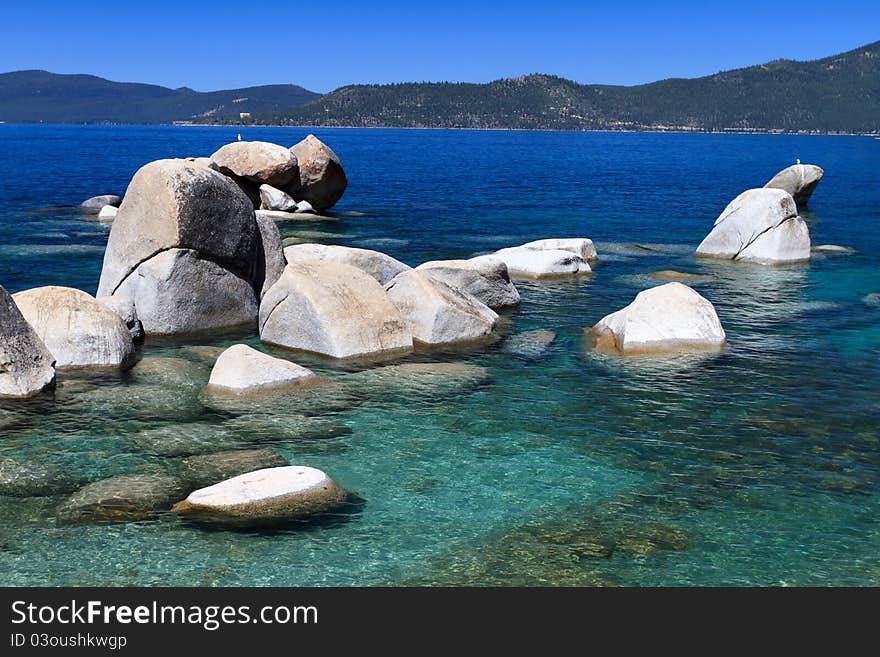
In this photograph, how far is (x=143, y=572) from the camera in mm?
9461

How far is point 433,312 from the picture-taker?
18.6 metres

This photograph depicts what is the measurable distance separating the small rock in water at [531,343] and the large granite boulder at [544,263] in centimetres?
679

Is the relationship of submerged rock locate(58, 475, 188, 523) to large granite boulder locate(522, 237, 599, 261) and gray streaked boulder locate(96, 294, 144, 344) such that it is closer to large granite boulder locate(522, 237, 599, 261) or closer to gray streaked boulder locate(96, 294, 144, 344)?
gray streaked boulder locate(96, 294, 144, 344)

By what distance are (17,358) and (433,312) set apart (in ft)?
24.2

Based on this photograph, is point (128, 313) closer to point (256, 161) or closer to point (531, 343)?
point (531, 343)

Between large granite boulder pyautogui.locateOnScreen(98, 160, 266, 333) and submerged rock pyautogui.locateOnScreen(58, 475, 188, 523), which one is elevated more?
large granite boulder pyautogui.locateOnScreen(98, 160, 266, 333)

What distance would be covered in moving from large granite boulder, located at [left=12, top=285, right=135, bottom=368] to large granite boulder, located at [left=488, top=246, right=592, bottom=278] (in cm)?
1259

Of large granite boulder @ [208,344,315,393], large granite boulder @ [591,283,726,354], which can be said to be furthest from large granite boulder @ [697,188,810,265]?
large granite boulder @ [208,344,315,393]

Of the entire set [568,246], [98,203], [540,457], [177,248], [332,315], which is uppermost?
[177,248]

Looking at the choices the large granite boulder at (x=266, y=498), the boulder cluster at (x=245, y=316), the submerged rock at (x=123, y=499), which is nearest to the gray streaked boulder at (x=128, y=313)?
the boulder cluster at (x=245, y=316)

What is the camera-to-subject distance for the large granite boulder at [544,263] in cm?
2691

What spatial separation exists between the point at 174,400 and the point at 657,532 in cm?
780

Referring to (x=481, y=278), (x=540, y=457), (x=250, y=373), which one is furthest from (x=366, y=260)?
(x=540, y=457)

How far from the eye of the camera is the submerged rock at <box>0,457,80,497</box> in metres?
11.3
